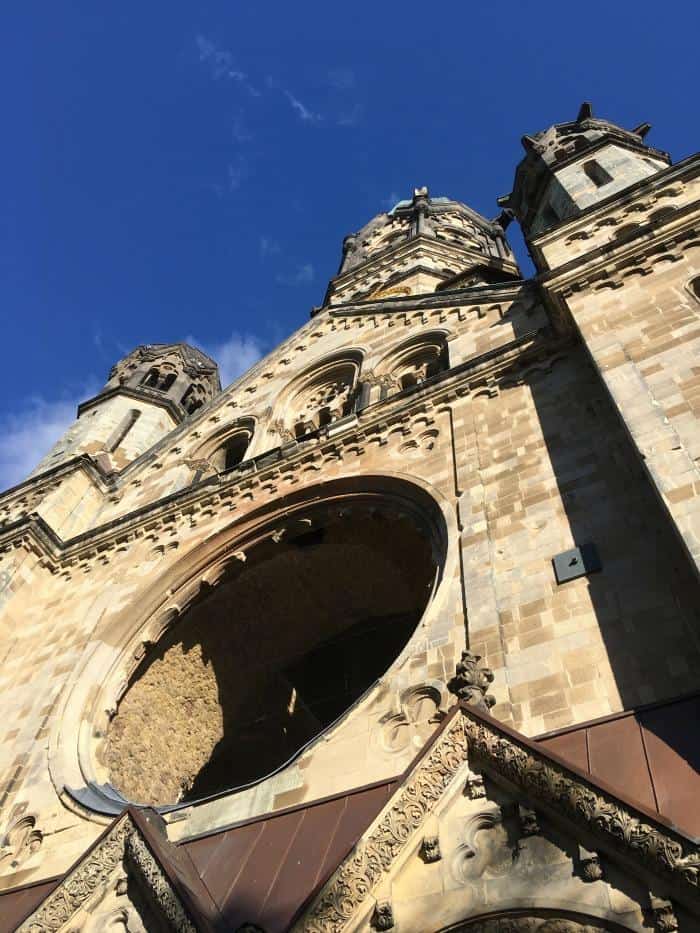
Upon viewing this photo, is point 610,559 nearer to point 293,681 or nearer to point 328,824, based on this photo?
point 328,824

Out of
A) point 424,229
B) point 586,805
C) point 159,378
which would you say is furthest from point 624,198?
point 424,229

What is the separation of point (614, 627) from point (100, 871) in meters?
4.32

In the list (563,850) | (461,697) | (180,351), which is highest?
(180,351)

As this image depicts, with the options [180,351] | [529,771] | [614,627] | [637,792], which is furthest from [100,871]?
[180,351]

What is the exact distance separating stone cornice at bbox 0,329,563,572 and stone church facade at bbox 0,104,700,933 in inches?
2.0

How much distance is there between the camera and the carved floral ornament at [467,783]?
3.81 metres

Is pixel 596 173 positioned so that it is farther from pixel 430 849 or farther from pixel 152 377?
pixel 430 849

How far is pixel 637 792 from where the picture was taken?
4504 mm

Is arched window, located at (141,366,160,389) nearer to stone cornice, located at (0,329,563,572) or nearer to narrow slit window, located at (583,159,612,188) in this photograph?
stone cornice, located at (0,329,563,572)

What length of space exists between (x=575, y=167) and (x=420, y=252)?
38.4 ft

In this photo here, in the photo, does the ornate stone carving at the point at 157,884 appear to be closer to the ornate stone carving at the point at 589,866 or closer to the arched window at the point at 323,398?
the ornate stone carving at the point at 589,866

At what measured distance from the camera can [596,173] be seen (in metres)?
15.8

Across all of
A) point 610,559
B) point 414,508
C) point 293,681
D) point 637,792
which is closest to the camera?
point 637,792

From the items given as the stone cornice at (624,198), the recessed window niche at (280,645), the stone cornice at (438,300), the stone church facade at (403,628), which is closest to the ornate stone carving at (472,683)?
the stone church facade at (403,628)
